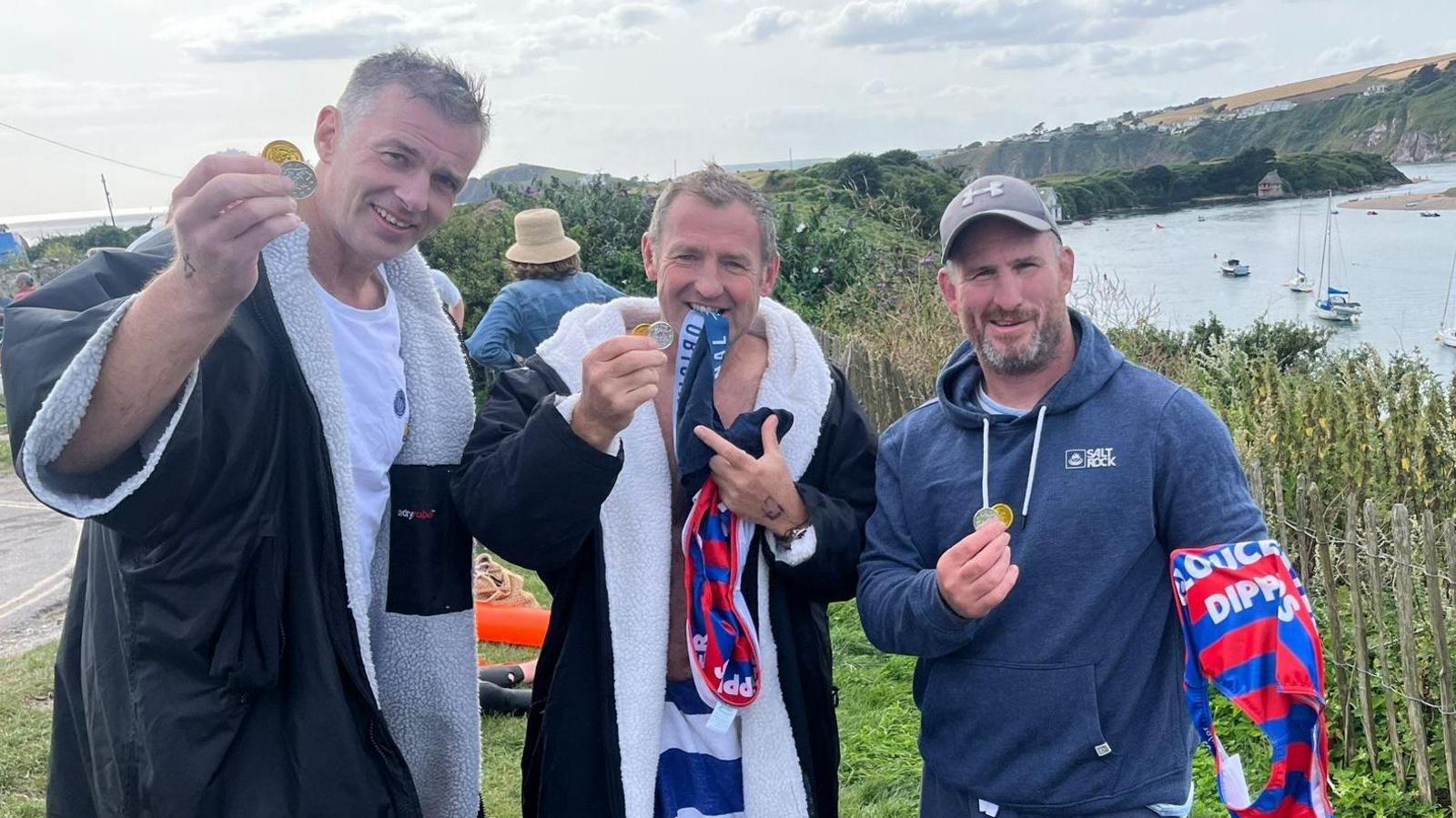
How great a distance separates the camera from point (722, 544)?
2268 millimetres

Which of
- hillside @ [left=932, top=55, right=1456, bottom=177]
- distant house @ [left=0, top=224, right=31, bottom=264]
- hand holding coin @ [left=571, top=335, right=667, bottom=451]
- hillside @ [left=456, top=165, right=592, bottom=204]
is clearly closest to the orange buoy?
hand holding coin @ [left=571, top=335, right=667, bottom=451]

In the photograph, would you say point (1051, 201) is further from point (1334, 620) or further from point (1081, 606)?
point (1334, 620)

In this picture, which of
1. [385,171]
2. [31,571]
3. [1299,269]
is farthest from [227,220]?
→ [1299,269]

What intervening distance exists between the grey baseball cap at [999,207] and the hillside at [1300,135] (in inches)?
835

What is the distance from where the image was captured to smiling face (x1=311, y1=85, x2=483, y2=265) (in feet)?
6.85

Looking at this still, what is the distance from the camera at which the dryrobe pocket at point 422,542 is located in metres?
2.24

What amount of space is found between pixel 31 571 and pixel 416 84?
888cm

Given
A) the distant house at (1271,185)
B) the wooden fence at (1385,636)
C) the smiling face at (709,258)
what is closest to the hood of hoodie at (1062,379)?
the smiling face at (709,258)

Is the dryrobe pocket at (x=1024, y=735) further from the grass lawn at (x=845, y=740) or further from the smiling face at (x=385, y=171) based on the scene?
the grass lawn at (x=845, y=740)

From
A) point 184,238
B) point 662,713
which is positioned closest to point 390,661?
point 662,713


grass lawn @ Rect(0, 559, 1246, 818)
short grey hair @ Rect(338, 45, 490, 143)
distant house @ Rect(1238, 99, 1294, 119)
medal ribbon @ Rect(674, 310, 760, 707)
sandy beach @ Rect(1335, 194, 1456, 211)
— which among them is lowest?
grass lawn @ Rect(0, 559, 1246, 818)

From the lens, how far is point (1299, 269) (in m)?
16.5

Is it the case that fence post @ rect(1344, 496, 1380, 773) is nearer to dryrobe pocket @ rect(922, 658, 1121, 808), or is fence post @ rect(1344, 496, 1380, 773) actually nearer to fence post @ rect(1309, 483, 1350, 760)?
fence post @ rect(1309, 483, 1350, 760)

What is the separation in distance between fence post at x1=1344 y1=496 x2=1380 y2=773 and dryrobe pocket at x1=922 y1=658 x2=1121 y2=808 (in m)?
2.67
